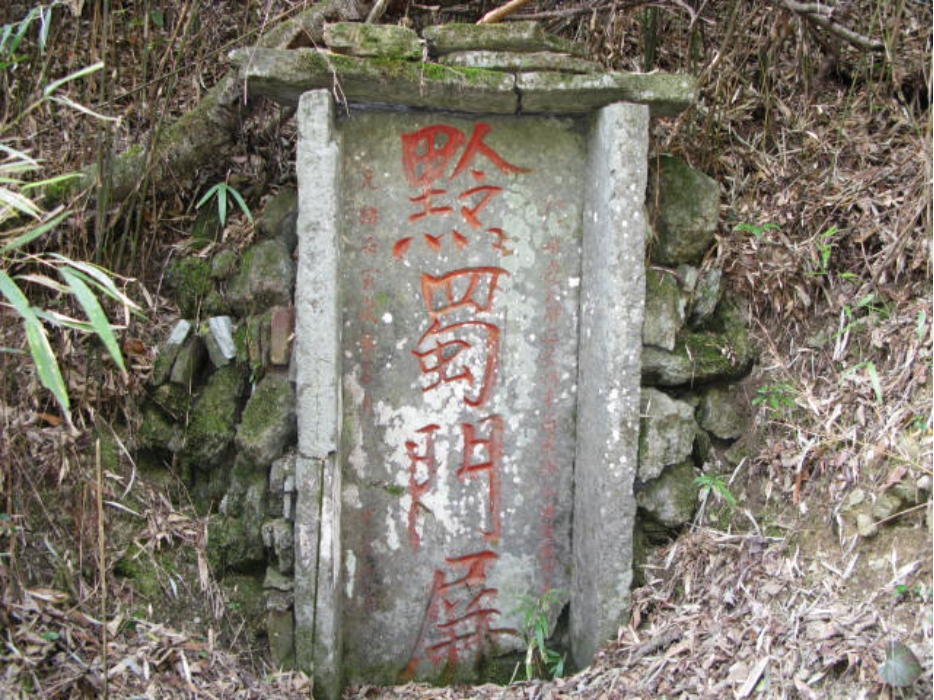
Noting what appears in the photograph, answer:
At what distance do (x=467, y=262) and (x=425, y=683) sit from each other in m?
1.59

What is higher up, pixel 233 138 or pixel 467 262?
pixel 233 138

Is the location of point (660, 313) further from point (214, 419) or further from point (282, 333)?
point (214, 419)

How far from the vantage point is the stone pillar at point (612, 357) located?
9.81ft

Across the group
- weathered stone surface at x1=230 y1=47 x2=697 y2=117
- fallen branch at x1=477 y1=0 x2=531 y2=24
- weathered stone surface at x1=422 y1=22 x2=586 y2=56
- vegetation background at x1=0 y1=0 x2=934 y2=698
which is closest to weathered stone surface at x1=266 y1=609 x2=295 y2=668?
vegetation background at x1=0 y1=0 x2=934 y2=698

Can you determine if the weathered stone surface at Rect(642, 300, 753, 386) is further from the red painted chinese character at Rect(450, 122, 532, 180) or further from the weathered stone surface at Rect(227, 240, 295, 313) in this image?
the weathered stone surface at Rect(227, 240, 295, 313)

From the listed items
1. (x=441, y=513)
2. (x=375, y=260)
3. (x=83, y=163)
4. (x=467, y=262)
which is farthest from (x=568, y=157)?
(x=83, y=163)

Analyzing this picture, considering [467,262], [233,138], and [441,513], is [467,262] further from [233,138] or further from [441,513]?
[233,138]

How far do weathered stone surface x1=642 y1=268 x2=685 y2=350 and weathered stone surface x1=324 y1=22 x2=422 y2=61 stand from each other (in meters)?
1.28

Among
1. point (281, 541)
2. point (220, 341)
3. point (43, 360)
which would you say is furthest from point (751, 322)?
point (43, 360)

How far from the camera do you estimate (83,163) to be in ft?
11.4

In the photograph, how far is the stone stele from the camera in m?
3.04

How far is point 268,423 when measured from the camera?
3.16 metres

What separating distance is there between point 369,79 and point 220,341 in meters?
1.22

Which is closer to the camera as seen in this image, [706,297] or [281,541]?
[281,541]
